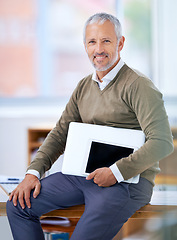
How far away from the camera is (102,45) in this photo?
147cm

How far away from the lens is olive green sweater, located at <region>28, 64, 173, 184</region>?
1.30 metres

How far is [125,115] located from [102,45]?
30 centimetres

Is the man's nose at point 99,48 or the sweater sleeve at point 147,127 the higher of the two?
the man's nose at point 99,48

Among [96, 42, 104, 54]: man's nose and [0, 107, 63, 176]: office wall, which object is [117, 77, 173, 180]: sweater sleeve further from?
[0, 107, 63, 176]: office wall

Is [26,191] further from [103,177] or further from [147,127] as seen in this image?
[147,127]

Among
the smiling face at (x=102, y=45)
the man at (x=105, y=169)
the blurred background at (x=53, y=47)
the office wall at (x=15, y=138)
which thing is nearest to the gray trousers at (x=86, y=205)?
the man at (x=105, y=169)

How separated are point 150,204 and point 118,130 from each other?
31cm

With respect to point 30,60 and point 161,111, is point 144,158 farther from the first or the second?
point 30,60

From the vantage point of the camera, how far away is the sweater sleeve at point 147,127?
1.29 m

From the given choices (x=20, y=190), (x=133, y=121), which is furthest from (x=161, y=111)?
(x=20, y=190)

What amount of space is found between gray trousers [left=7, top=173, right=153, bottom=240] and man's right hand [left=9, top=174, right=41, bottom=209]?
18 mm

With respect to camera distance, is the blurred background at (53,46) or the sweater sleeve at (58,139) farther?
the blurred background at (53,46)

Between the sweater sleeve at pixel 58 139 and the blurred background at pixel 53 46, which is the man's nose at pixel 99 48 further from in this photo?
the blurred background at pixel 53 46

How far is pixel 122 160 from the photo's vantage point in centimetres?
131
